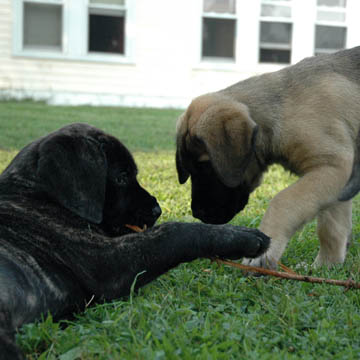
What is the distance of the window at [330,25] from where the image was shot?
1609cm

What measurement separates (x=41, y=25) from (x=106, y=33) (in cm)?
162

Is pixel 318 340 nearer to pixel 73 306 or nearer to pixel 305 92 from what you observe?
pixel 73 306

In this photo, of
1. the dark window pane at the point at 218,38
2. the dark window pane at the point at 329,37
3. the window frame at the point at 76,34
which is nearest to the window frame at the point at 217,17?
the dark window pane at the point at 218,38

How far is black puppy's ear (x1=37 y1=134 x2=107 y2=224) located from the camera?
2795 mm

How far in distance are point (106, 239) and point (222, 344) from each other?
0.88 m

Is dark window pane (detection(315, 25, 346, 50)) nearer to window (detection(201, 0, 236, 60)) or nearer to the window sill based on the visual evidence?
window (detection(201, 0, 236, 60))

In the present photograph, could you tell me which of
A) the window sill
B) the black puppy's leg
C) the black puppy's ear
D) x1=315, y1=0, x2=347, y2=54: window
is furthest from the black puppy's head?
x1=315, y1=0, x2=347, y2=54: window

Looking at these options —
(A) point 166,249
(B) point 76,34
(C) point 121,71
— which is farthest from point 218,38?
(A) point 166,249

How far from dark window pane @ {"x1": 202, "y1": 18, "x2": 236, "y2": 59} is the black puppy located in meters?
13.1

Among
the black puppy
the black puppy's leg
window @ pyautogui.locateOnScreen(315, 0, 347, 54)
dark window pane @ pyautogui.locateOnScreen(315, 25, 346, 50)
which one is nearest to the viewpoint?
the black puppy

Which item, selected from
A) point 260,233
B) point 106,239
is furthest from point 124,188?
point 260,233

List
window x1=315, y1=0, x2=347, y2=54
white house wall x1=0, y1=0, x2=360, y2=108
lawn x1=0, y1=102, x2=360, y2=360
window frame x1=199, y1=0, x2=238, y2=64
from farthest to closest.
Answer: window x1=315, y1=0, x2=347, y2=54 → window frame x1=199, y1=0, x2=238, y2=64 → white house wall x1=0, y1=0, x2=360, y2=108 → lawn x1=0, y1=102, x2=360, y2=360

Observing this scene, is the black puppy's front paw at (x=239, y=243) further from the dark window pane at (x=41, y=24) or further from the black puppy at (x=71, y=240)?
the dark window pane at (x=41, y=24)

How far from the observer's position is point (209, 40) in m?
15.7
